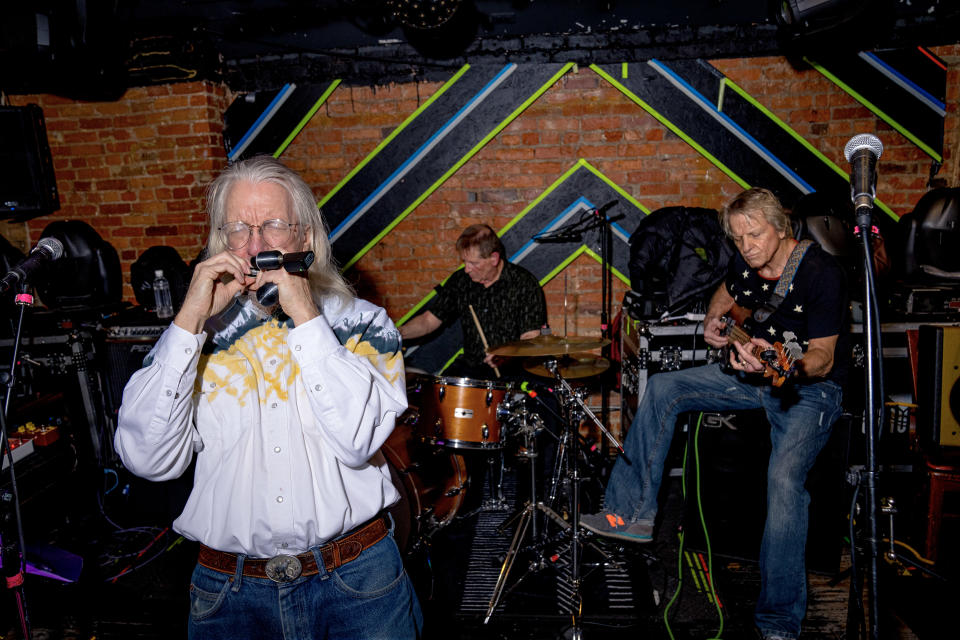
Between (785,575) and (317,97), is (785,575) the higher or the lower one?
the lower one

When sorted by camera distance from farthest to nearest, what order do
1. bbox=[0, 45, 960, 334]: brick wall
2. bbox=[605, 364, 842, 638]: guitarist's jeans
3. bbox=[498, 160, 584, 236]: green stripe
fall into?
bbox=[498, 160, 584, 236]: green stripe → bbox=[0, 45, 960, 334]: brick wall → bbox=[605, 364, 842, 638]: guitarist's jeans

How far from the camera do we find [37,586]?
3.10 metres

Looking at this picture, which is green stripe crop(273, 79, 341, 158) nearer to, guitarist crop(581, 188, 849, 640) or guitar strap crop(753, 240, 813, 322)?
guitarist crop(581, 188, 849, 640)

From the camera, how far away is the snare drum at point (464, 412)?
3115 millimetres

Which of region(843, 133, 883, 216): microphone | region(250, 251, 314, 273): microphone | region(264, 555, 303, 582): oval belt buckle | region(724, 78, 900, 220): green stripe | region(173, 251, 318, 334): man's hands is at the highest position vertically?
region(724, 78, 900, 220): green stripe

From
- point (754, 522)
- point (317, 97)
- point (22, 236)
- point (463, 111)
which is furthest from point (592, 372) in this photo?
point (22, 236)

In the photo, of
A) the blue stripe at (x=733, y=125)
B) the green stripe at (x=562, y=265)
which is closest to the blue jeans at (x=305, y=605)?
the green stripe at (x=562, y=265)

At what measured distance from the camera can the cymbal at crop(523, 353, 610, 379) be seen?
3.35 m

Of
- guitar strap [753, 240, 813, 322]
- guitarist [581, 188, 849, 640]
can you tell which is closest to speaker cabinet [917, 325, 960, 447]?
guitarist [581, 188, 849, 640]

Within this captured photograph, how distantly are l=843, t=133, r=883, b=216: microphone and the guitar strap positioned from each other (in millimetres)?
1307

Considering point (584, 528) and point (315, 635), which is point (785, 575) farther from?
point (315, 635)

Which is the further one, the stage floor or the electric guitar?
the stage floor

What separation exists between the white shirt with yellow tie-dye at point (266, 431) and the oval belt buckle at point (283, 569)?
0.02 m

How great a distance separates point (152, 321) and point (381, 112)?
222cm
